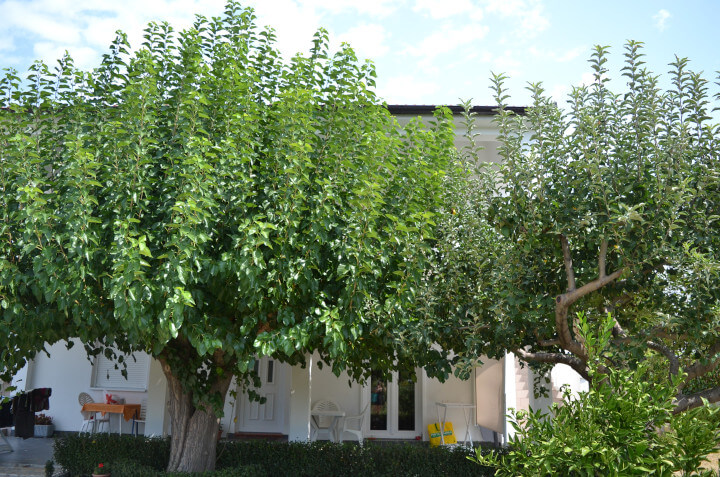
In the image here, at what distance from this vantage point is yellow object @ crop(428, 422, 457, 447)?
12281mm

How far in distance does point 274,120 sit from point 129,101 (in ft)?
5.24

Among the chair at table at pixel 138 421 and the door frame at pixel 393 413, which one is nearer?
the chair at table at pixel 138 421

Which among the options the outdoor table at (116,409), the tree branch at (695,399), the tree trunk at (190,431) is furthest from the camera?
the outdoor table at (116,409)

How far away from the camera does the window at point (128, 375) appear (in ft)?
45.3

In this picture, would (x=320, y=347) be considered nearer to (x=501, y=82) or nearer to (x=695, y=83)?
(x=501, y=82)

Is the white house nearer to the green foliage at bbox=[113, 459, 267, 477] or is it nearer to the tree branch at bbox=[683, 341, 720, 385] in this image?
the green foliage at bbox=[113, 459, 267, 477]

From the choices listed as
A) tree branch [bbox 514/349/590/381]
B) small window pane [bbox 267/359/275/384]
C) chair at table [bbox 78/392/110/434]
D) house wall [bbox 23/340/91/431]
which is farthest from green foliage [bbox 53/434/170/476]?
tree branch [bbox 514/349/590/381]

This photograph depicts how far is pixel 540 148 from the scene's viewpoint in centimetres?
588

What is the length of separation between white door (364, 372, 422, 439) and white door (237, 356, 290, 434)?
6.74ft

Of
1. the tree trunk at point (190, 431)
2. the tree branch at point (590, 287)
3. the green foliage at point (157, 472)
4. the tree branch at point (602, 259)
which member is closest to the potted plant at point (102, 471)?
the green foliage at point (157, 472)

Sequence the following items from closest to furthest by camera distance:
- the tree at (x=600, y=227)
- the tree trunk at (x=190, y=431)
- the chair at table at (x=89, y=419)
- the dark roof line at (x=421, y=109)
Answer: the tree at (x=600, y=227) < the tree trunk at (x=190, y=431) < the dark roof line at (x=421, y=109) < the chair at table at (x=89, y=419)

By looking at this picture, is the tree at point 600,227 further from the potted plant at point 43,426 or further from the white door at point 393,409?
the potted plant at point 43,426

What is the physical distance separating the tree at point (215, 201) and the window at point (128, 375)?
743cm

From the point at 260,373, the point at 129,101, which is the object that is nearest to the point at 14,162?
the point at 129,101
